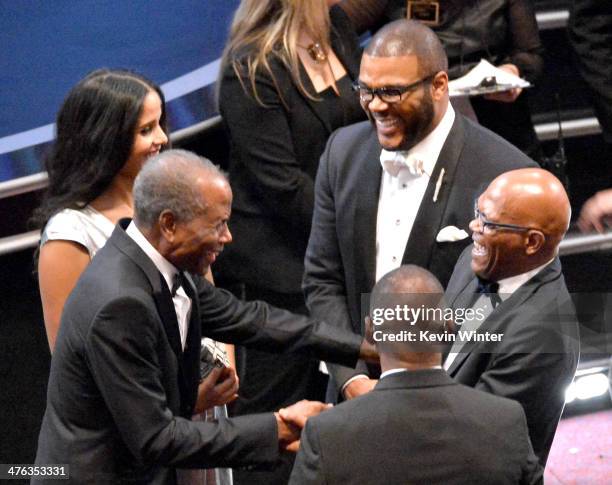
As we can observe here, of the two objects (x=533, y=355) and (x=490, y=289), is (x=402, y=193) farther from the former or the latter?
(x=533, y=355)

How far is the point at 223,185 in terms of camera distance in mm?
2762

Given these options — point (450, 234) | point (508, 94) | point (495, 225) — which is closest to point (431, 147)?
point (450, 234)

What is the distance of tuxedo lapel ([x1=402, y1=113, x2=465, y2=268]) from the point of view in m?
3.20

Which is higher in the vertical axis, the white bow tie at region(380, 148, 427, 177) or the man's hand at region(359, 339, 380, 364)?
the white bow tie at region(380, 148, 427, 177)

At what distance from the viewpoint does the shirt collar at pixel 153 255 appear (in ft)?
9.13

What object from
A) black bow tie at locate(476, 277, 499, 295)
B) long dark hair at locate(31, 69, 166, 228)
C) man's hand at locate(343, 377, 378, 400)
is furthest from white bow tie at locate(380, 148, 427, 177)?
long dark hair at locate(31, 69, 166, 228)

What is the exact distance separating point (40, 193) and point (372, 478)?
1951 mm

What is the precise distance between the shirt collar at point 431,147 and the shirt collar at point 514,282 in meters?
0.44

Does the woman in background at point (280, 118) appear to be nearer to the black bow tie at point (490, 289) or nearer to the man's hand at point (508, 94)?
the man's hand at point (508, 94)

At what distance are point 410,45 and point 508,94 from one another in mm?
1027

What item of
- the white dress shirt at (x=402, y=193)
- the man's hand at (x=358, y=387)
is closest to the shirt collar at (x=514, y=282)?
the white dress shirt at (x=402, y=193)

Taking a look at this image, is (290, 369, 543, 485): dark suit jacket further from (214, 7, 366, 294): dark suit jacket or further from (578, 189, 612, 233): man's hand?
(214, 7, 366, 294): dark suit jacket

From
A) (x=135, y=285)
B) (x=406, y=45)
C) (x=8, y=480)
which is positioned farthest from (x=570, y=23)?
(x=8, y=480)

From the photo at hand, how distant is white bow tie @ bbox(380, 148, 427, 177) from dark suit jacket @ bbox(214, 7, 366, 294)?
0.71 m
